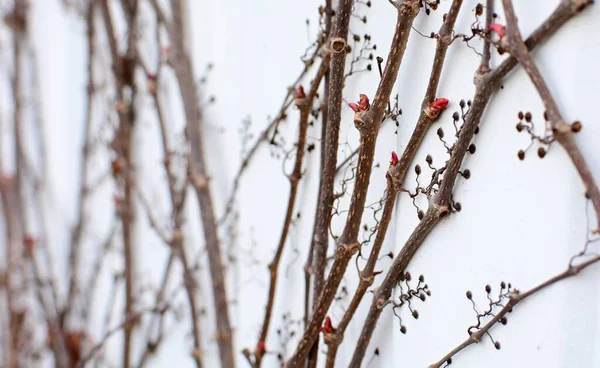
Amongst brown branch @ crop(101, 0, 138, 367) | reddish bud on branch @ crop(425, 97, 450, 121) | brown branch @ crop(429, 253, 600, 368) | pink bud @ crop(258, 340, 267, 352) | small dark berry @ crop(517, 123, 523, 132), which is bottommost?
brown branch @ crop(429, 253, 600, 368)

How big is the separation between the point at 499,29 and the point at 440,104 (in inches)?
4.2

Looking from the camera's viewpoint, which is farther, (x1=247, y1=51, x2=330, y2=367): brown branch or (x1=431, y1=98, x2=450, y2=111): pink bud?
(x1=247, y1=51, x2=330, y2=367): brown branch

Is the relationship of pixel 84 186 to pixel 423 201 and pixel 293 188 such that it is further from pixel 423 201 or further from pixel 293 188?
pixel 423 201

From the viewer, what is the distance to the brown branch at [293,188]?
33.9 inches

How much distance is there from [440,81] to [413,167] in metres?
0.10

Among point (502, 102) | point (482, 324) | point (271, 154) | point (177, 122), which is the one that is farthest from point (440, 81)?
point (177, 122)

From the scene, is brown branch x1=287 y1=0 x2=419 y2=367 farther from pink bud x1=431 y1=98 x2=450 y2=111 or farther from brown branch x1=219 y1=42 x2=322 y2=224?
brown branch x1=219 y1=42 x2=322 y2=224

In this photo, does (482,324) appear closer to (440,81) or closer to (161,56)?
(440,81)

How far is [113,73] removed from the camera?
4.27ft

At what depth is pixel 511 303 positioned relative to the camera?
0.60 metres

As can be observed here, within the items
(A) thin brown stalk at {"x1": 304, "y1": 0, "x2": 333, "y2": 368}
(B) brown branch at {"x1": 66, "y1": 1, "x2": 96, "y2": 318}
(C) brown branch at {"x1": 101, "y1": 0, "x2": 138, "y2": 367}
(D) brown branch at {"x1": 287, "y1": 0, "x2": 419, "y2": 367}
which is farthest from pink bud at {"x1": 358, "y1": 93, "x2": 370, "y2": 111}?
(B) brown branch at {"x1": 66, "y1": 1, "x2": 96, "y2": 318}

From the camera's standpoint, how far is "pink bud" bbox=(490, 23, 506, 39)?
1.90ft

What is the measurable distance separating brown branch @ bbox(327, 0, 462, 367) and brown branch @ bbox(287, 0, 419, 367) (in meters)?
0.03

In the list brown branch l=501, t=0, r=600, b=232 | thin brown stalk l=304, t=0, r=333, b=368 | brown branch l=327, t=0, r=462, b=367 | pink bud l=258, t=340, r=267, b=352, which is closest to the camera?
brown branch l=501, t=0, r=600, b=232
